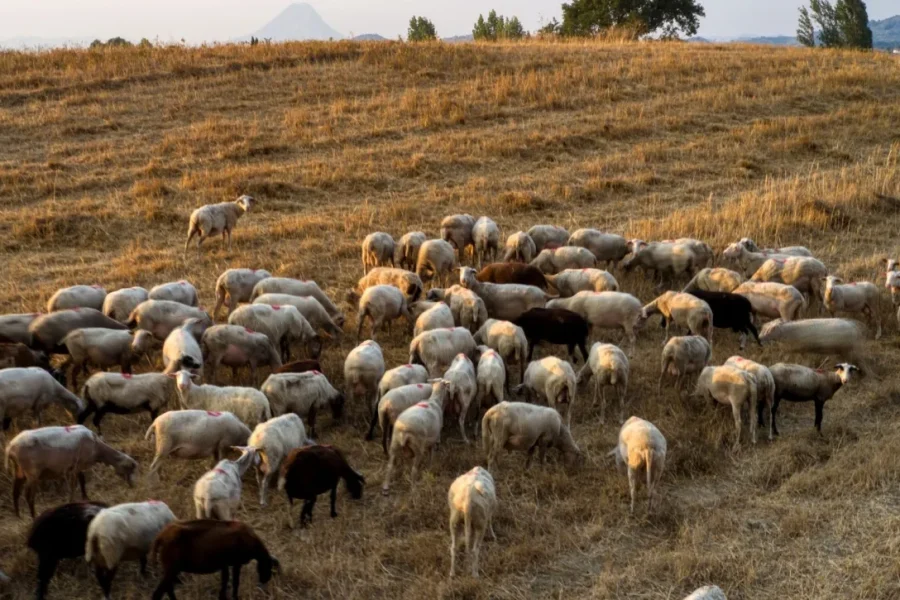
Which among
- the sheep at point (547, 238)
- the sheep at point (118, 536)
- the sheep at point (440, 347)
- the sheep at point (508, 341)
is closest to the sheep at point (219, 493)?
the sheep at point (118, 536)

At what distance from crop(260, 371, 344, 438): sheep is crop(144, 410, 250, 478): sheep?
2.53 feet

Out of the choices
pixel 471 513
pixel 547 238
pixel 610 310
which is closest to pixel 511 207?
pixel 547 238

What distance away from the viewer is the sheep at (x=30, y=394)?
855 cm

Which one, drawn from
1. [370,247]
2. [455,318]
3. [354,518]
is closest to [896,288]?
[455,318]

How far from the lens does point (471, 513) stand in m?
6.89

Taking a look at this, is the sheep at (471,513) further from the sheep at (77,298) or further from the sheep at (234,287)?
the sheep at (77,298)

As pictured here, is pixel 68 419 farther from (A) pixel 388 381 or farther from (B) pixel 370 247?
(B) pixel 370 247

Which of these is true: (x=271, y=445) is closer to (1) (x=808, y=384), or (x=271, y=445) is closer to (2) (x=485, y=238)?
(1) (x=808, y=384)

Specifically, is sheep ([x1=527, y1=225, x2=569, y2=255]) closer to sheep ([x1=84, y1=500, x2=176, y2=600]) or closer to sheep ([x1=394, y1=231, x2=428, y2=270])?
sheep ([x1=394, y1=231, x2=428, y2=270])

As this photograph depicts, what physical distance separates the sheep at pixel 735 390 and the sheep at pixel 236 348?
15.3ft

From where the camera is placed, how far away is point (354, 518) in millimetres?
7789

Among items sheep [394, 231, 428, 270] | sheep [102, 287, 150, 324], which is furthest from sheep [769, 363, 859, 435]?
sheep [102, 287, 150, 324]

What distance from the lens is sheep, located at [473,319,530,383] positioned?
34.0 ft

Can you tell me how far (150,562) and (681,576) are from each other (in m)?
3.93
